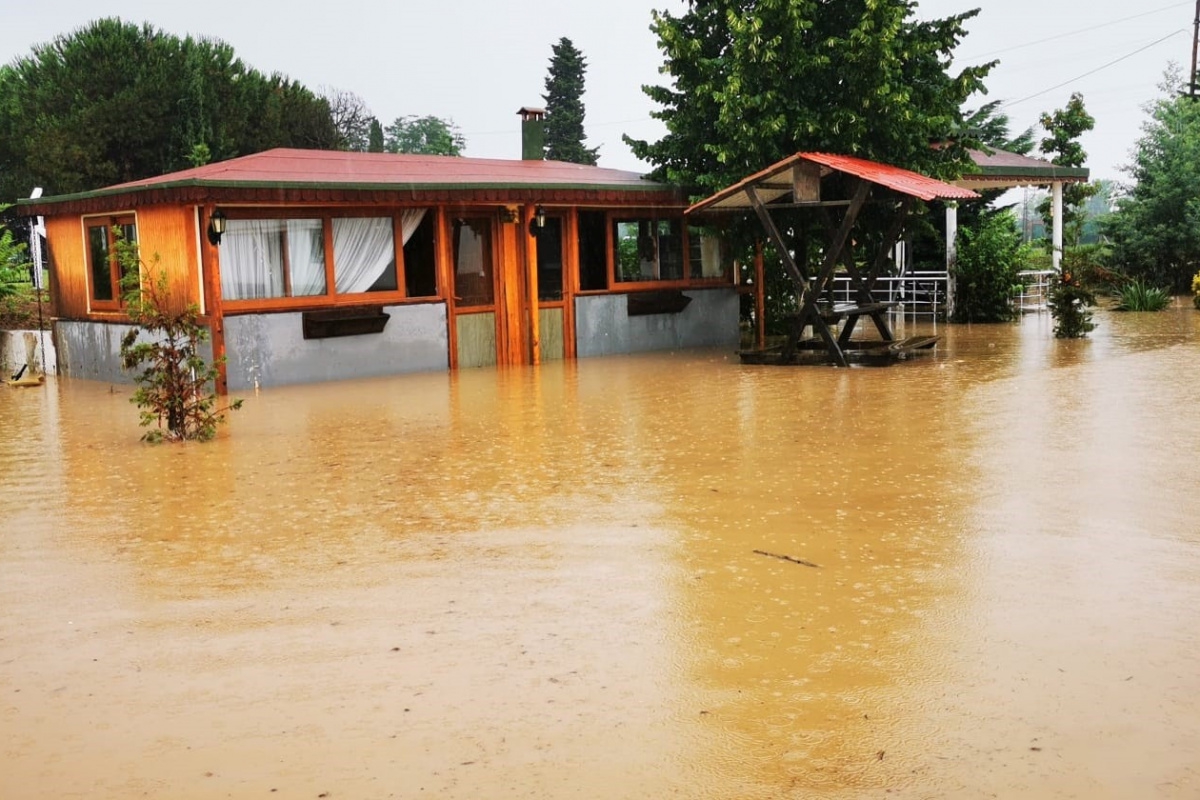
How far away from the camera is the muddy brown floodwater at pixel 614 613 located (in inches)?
159

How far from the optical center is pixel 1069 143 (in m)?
34.5

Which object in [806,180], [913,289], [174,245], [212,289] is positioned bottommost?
[913,289]

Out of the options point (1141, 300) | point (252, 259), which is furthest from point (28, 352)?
point (1141, 300)

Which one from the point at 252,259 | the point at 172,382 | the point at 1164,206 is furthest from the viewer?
the point at 1164,206

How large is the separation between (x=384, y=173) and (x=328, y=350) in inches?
106

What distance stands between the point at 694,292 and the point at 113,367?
28.6 feet

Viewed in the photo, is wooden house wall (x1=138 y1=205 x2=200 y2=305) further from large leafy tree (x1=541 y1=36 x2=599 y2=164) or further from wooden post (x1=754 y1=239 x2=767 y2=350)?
large leafy tree (x1=541 y1=36 x2=599 y2=164)

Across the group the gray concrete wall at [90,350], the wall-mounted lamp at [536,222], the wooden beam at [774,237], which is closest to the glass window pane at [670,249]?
the wall-mounted lamp at [536,222]

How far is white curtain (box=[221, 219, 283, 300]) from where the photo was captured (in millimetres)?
15188

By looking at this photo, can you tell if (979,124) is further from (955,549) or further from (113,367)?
(955,549)

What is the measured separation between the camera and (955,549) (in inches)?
256

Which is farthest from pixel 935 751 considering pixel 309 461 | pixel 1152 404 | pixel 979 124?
pixel 979 124

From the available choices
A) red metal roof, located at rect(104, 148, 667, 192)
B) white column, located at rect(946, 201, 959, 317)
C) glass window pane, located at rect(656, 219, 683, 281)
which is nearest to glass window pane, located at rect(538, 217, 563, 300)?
red metal roof, located at rect(104, 148, 667, 192)

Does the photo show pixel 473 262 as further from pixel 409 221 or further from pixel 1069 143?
pixel 1069 143
